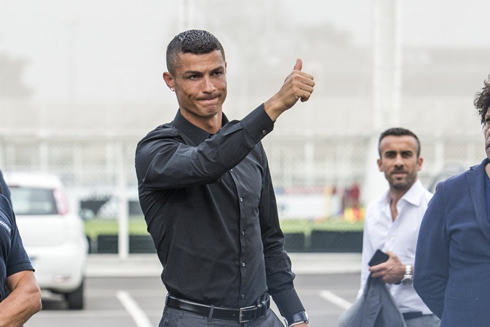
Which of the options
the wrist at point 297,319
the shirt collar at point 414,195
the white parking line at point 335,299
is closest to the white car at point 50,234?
the white parking line at point 335,299

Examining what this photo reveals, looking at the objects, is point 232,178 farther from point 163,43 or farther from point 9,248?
point 163,43

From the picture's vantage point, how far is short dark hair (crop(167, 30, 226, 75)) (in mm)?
3482

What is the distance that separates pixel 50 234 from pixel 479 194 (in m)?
8.20

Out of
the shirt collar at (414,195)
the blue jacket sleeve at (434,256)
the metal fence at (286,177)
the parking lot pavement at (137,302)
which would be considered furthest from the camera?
the metal fence at (286,177)

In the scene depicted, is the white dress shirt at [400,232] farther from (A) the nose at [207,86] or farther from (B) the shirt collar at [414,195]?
(A) the nose at [207,86]

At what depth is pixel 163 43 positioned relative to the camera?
1831 centimetres

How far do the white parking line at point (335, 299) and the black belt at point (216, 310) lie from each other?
8729 mm

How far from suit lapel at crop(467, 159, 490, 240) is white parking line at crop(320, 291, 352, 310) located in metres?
8.64

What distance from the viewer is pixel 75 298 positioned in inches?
460

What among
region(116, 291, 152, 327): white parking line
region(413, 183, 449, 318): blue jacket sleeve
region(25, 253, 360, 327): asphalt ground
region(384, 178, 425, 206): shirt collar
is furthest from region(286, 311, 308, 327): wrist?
region(116, 291, 152, 327): white parking line

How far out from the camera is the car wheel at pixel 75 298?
459 inches

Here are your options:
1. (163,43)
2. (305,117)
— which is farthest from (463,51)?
(163,43)

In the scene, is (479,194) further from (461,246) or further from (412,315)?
(412,315)

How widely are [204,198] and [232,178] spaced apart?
0.46 feet
